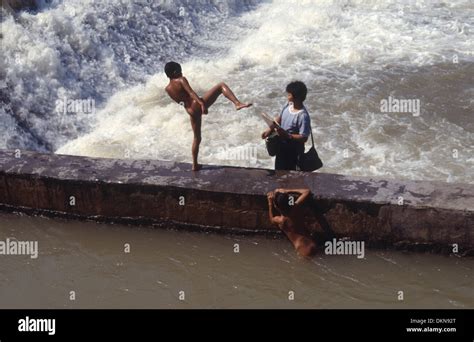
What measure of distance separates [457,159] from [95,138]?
449 cm

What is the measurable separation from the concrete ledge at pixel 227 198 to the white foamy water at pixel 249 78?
2.03 meters

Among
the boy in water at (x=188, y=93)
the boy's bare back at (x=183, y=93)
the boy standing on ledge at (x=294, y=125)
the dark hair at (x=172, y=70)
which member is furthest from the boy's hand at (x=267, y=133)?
the dark hair at (x=172, y=70)

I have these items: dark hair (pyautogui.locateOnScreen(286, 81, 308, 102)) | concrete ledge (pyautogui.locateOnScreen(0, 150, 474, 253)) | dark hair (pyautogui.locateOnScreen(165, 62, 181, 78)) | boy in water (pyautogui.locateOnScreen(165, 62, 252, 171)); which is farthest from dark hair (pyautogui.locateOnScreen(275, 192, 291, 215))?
dark hair (pyautogui.locateOnScreen(165, 62, 181, 78))

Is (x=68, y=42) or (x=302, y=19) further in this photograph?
(x=302, y=19)

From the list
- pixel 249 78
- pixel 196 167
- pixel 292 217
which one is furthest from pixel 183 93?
pixel 249 78

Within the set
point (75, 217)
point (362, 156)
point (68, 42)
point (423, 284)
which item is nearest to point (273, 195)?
point (423, 284)

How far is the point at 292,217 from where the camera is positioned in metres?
5.50

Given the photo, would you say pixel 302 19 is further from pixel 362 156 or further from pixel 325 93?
pixel 362 156

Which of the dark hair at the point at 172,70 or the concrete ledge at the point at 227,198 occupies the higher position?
the dark hair at the point at 172,70

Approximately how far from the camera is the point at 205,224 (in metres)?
Answer: 5.82

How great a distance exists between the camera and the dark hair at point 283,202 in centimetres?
546

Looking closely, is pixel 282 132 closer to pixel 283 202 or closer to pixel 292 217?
pixel 283 202

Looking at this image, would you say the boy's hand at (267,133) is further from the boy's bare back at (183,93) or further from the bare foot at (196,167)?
the bare foot at (196,167)

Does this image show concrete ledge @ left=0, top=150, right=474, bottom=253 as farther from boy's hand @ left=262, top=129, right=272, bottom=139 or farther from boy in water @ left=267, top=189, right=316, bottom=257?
boy's hand @ left=262, top=129, right=272, bottom=139
